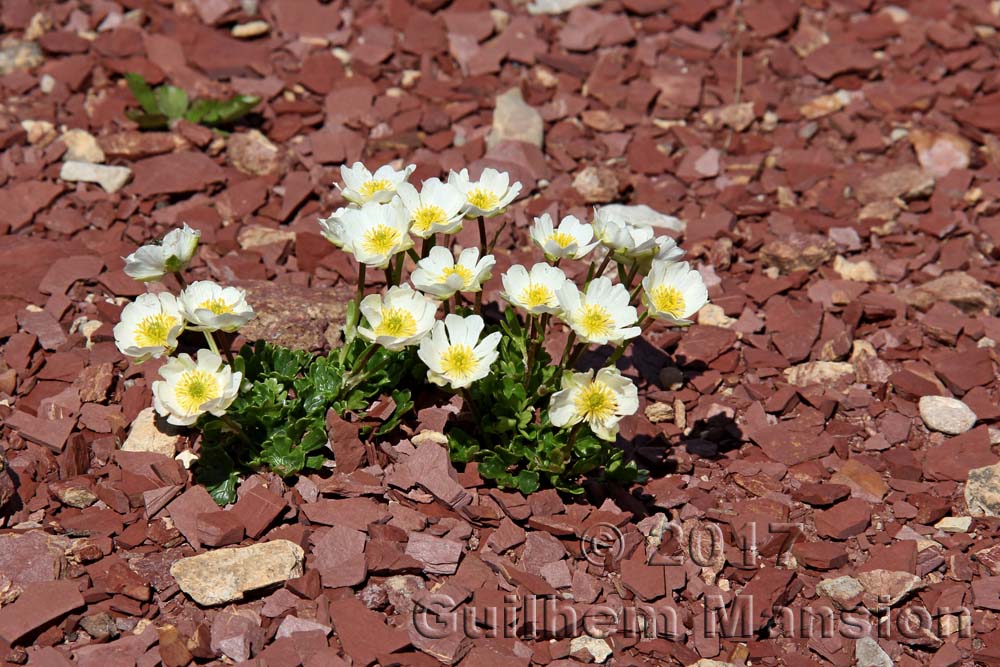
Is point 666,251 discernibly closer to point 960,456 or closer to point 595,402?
point 595,402

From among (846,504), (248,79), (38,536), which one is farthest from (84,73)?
(846,504)

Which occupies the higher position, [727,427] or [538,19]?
[538,19]

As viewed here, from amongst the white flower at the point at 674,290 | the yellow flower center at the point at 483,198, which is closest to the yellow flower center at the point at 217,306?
the yellow flower center at the point at 483,198

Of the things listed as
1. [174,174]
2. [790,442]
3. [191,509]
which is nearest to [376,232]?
[191,509]

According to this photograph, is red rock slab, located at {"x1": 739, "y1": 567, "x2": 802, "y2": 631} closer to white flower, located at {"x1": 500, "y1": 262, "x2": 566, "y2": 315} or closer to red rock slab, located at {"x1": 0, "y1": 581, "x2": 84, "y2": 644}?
white flower, located at {"x1": 500, "y1": 262, "x2": 566, "y2": 315}

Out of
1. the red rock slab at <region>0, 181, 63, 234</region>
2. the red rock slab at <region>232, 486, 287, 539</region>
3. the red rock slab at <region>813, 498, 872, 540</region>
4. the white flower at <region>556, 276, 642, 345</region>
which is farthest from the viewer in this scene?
the red rock slab at <region>0, 181, 63, 234</region>

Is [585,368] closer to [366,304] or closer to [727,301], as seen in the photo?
[727,301]

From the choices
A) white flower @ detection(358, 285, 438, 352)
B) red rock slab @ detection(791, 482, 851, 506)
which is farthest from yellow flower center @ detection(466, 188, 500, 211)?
red rock slab @ detection(791, 482, 851, 506)
